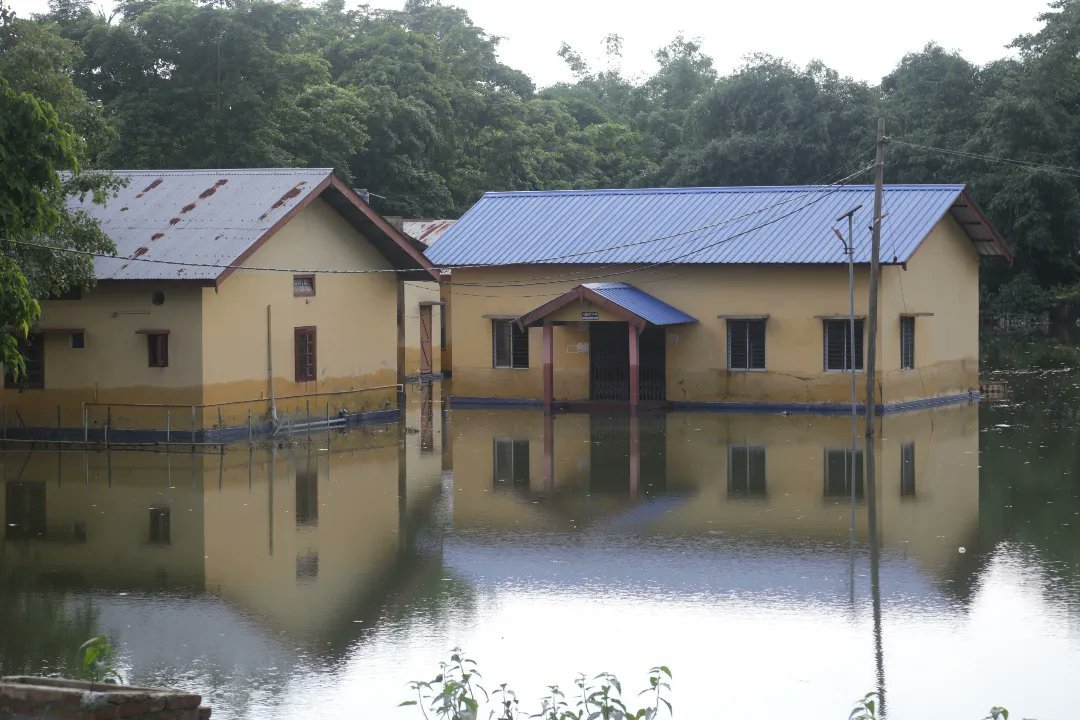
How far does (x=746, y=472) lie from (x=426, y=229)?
2612cm

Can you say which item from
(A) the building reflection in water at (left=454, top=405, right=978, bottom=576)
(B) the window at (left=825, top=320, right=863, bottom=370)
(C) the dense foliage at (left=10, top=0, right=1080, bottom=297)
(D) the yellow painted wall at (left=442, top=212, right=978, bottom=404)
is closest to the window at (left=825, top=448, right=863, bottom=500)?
(A) the building reflection in water at (left=454, top=405, right=978, bottom=576)

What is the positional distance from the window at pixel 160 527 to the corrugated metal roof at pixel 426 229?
88.7 ft

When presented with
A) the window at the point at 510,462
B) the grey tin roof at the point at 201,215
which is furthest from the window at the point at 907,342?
the grey tin roof at the point at 201,215

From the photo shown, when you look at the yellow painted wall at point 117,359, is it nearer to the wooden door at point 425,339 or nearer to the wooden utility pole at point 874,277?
the wooden utility pole at point 874,277

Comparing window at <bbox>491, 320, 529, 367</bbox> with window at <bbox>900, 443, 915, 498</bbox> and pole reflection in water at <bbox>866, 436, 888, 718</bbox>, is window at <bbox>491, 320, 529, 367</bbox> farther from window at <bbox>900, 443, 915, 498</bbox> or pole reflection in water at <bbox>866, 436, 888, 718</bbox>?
window at <bbox>900, 443, 915, 498</bbox>

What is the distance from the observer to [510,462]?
26828mm

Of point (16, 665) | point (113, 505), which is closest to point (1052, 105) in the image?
point (113, 505)

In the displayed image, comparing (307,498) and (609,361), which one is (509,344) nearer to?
(609,361)

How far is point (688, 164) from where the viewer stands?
66688 mm

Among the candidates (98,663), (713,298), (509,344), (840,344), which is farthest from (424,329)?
(98,663)

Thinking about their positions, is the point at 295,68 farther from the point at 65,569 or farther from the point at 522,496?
Result: the point at 65,569

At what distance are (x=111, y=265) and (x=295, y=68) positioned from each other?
87.2 ft

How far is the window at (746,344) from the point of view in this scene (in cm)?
3625

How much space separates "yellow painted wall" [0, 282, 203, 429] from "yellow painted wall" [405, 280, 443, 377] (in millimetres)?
14479
